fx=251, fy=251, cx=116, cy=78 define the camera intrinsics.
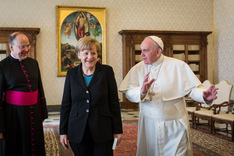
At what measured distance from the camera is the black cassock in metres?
2.96

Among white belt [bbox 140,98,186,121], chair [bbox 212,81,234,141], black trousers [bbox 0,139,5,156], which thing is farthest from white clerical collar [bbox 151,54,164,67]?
chair [bbox 212,81,234,141]

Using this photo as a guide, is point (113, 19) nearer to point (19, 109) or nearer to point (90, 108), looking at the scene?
point (19, 109)

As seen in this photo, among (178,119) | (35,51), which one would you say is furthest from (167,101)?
(35,51)

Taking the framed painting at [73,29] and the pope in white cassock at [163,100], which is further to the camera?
the framed painting at [73,29]

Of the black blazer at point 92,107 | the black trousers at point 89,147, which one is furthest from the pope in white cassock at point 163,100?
the black trousers at point 89,147

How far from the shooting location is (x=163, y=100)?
2.99 meters

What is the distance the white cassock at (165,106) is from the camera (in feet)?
9.61

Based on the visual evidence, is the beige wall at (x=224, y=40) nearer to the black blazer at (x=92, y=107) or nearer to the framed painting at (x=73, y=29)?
the framed painting at (x=73, y=29)

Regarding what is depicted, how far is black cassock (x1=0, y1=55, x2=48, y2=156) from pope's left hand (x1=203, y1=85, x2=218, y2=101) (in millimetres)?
2034

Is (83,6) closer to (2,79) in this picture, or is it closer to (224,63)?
(224,63)

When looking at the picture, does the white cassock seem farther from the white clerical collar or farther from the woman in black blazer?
the woman in black blazer

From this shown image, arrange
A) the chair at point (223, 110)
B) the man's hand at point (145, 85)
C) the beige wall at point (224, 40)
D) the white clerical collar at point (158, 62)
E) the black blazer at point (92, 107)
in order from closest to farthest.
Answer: the black blazer at point (92, 107), the man's hand at point (145, 85), the white clerical collar at point (158, 62), the chair at point (223, 110), the beige wall at point (224, 40)

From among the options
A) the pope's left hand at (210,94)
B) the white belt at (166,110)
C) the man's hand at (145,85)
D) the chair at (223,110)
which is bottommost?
the chair at (223,110)

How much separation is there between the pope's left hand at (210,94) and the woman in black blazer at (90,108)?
3.24 ft
